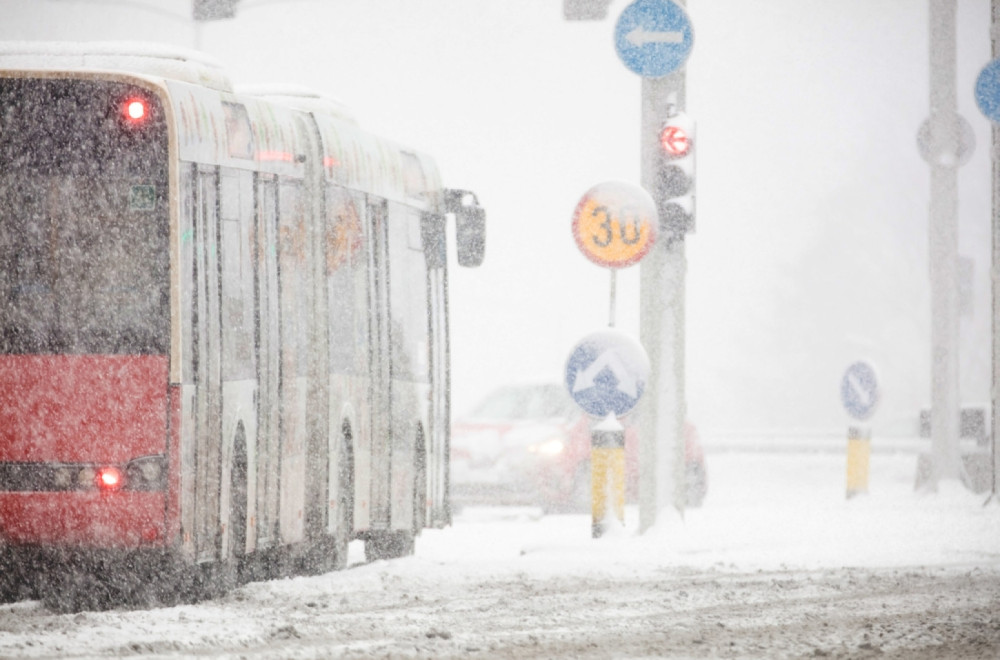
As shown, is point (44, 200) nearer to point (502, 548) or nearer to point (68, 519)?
point (68, 519)

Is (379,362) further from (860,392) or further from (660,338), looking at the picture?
(860,392)

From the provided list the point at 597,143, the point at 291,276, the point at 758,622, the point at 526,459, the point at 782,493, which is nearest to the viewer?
the point at 758,622

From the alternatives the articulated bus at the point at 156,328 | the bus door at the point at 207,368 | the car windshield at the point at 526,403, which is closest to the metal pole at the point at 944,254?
the car windshield at the point at 526,403

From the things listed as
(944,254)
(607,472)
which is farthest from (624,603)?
(944,254)

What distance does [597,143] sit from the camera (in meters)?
192

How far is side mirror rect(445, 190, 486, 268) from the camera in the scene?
641 inches

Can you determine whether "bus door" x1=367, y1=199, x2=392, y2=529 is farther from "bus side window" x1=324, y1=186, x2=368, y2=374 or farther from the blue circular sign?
the blue circular sign

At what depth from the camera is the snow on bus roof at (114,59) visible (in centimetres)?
1130

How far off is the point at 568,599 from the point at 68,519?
9.09ft

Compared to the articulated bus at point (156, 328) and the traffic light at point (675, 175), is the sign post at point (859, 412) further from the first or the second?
the articulated bus at point (156, 328)

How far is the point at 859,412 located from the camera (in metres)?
23.2

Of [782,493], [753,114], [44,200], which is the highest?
[753,114]

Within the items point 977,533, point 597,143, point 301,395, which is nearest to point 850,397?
point 977,533

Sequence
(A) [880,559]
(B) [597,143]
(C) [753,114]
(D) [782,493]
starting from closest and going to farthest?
(A) [880,559] → (D) [782,493] → (C) [753,114] → (B) [597,143]
